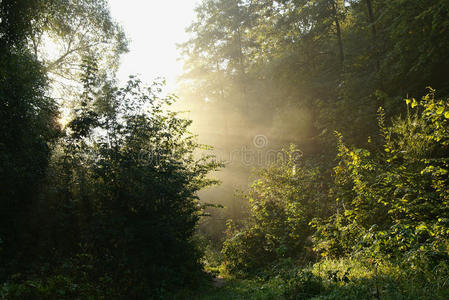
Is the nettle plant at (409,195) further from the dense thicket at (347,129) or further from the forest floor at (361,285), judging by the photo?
the forest floor at (361,285)

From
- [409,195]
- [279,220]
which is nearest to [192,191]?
[279,220]

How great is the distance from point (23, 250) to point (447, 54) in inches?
506

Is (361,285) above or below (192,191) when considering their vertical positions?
below

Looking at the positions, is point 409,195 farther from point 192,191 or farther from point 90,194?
point 90,194

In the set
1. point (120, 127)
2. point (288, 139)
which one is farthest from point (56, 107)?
point (288, 139)

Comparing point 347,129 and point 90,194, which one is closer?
point 90,194

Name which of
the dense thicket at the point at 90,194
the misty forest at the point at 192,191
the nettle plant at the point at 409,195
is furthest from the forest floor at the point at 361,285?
the dense thicket at the point at 90,194

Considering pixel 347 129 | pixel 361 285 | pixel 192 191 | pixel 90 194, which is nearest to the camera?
pixel 361 285

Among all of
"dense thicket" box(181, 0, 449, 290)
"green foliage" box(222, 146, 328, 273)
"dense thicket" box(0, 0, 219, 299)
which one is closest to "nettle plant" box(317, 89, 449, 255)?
"dense thicket" box(181, 0, 449, 290)

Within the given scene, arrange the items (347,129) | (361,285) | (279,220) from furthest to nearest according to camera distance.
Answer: (347,129)
(279,220)
(361,285)

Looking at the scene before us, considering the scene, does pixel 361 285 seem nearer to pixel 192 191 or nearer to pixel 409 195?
pixel 409 195

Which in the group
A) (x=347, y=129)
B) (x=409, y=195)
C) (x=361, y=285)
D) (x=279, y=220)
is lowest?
(x=361, y=285)

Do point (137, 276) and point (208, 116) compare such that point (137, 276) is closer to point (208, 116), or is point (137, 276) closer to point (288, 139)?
point (288, 139)

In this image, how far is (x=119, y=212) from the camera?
20.5ft
